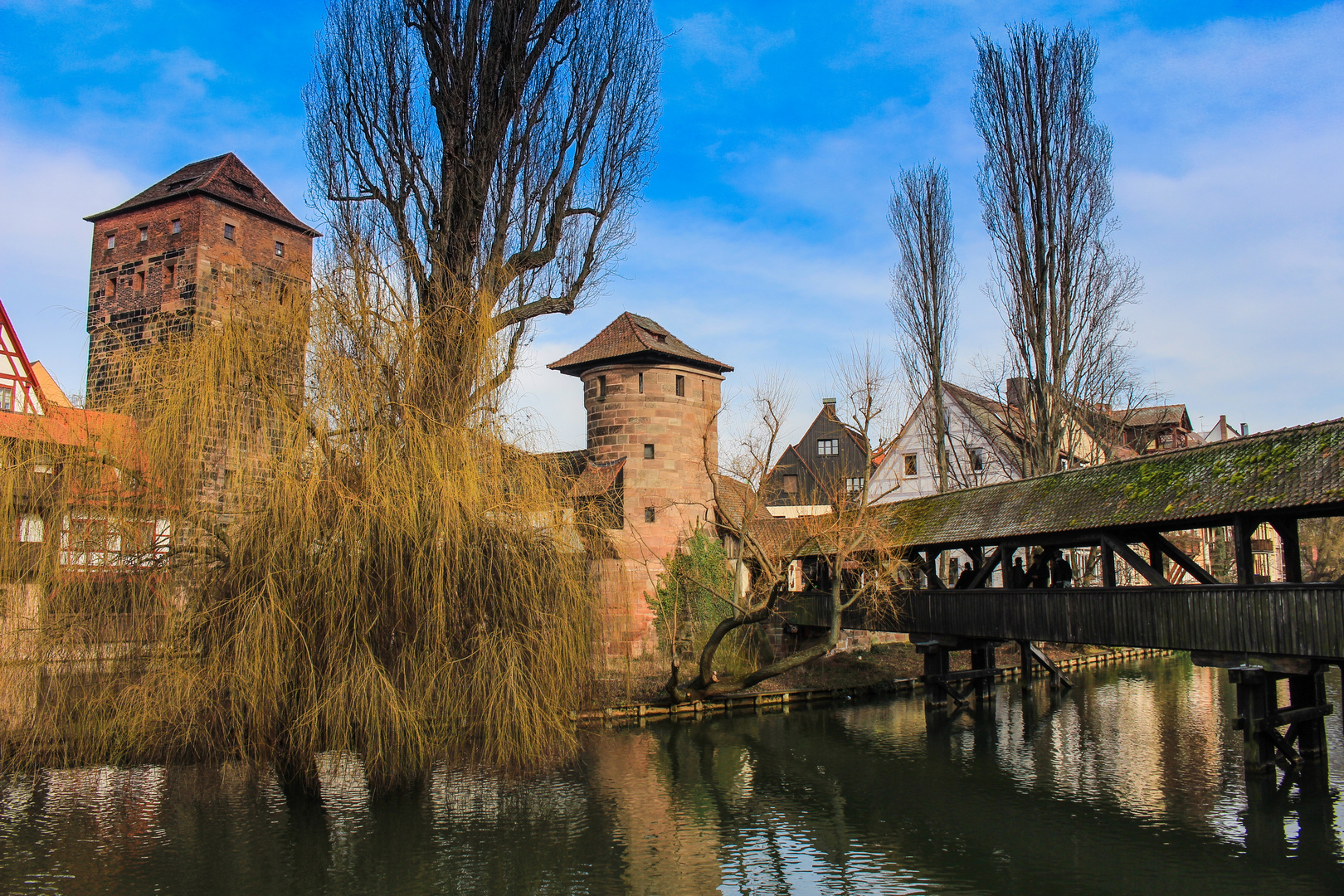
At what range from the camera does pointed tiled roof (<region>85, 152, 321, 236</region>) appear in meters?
22.1

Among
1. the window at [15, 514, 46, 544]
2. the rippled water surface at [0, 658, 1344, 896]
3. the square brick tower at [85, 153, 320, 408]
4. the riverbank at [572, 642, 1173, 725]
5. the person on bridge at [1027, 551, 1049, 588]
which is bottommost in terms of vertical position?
the rippled water surface at [0, 658, 1344, 896]

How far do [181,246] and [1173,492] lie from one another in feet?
66.3

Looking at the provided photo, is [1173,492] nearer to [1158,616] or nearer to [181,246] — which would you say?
[1158,616]

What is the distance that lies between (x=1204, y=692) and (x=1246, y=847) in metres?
11.6

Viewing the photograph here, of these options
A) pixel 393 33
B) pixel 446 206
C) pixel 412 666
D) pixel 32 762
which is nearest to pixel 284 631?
pixel 412 666

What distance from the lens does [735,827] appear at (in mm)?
10055

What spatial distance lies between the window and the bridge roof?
1173cm

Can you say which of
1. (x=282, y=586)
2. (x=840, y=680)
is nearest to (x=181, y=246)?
(x=282, y=586)

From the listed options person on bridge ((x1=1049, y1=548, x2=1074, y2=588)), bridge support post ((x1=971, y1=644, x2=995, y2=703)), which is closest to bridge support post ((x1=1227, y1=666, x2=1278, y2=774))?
person on bridge ((x1=1049, y1=548, x2=1074, y2=588))

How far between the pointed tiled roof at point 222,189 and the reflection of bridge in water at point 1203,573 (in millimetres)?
16229

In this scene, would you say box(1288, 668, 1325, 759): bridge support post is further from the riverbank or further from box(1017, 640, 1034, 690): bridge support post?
the riverbank

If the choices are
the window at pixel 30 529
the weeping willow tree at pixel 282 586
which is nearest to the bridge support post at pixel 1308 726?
the weeping willow tree at pixel 282 586

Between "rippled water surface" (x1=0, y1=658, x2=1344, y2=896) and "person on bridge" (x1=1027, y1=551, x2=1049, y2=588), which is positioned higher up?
"person on bridge" (x1=1027, y1=551, x2=1049, y2=588)

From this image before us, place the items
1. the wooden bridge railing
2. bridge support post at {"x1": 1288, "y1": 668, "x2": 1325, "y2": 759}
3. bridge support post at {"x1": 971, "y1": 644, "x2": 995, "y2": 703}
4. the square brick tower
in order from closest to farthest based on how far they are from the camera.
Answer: the wooden bridge railing, bridge support post at {"x1": 1288, "y1": 668, "x2": 1325, "y2": 759}, bridge support post at {"x1": 971, "y1": 644, "x2": 995, "y2": 703}, the square brick tower
